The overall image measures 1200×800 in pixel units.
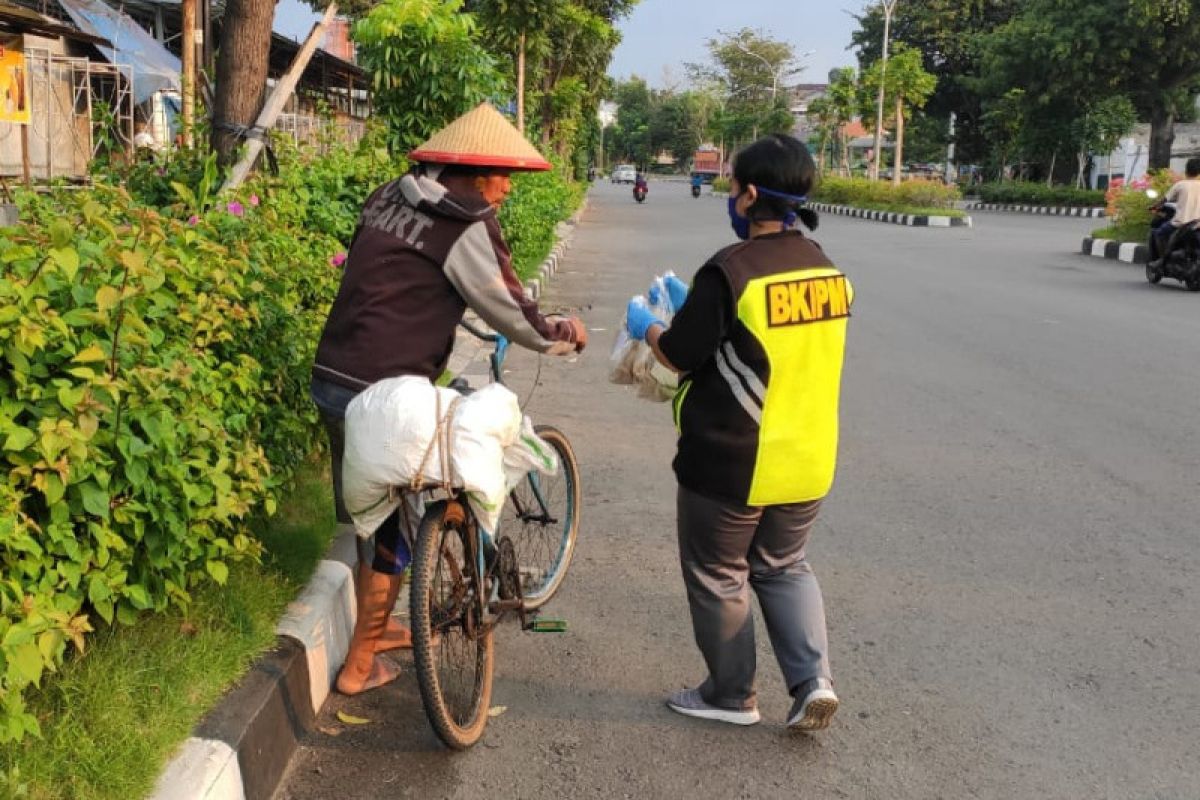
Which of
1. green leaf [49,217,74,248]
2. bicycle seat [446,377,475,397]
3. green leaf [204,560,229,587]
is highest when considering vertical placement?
green leaf [49,217,74,248]

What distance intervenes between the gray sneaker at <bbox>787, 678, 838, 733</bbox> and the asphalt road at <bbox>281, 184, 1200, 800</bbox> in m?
0.07

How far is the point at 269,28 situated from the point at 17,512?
4.03m

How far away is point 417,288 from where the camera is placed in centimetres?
302

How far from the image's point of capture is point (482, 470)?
2.88 m

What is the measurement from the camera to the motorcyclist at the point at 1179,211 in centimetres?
1312

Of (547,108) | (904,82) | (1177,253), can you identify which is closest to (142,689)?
(1177,253)

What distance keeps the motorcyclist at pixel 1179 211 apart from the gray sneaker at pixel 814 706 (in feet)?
39.4

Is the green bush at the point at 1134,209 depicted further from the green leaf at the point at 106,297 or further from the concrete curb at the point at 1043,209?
the green leaf at the point at 106,297

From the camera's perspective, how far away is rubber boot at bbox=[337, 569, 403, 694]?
10.3ft

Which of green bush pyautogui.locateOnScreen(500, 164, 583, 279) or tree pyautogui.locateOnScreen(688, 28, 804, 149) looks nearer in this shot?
green bush pyautogui.locateOnScreen(500, 164, 583, 279)

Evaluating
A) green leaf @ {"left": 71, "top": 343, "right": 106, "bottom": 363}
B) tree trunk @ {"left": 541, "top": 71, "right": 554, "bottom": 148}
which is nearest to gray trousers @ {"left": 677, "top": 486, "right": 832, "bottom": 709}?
green leaf @ {"left": 71, "top": 343, "right": 106, "bottom": 363}

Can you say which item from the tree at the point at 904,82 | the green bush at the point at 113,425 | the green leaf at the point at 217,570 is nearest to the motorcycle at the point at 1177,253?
the green bush at the point at 113,425

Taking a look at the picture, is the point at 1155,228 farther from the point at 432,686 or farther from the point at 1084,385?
the point at 432,686

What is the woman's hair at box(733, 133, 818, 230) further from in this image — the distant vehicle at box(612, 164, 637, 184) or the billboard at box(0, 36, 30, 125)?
the distant vehicle at box(612, 164, 637, 184)
